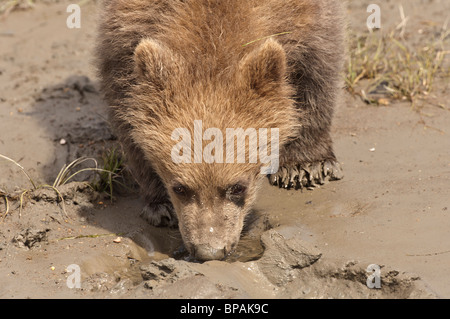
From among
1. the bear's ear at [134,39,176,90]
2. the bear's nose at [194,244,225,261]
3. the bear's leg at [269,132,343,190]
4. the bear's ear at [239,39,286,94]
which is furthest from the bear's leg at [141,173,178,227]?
the bear's ear at [239,39,286,94]

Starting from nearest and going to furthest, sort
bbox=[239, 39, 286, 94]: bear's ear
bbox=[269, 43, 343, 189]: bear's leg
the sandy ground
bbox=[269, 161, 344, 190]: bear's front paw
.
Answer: the sandy ground, bbox=[239, 39, 286, 94]: bear's ear, bbox=[269, 43, 343, 189]: bear's leg, bbox=[269, 161, 344, 190]: bear's front paw

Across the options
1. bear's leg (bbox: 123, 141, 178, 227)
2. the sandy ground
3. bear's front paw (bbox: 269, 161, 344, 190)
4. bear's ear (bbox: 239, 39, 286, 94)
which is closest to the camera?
the sandy ground

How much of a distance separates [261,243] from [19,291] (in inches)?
78.4

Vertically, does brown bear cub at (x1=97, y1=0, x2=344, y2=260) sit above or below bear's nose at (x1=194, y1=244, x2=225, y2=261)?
above

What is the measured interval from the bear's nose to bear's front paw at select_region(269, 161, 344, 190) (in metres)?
1.77

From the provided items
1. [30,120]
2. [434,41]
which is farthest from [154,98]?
[434,41]

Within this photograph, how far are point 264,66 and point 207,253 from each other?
1.55 m

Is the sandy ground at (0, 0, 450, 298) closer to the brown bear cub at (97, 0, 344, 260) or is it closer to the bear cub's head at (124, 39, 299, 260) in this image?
the bear cub's head at (124, 39, 299, 260)

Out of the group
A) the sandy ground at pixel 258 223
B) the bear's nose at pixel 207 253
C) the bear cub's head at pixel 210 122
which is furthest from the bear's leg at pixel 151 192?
the bear's nose at pixel 207 253

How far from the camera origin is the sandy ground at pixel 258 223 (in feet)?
15.9

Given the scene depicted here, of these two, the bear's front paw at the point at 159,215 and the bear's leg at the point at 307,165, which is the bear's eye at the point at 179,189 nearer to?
the bear's front paw at the point at 159,215

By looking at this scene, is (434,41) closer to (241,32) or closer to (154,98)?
(241,32)

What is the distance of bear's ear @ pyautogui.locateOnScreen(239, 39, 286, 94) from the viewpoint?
5039 millimetres

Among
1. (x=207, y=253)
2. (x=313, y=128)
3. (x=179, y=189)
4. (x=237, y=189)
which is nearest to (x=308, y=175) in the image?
(x=313, y=128)
